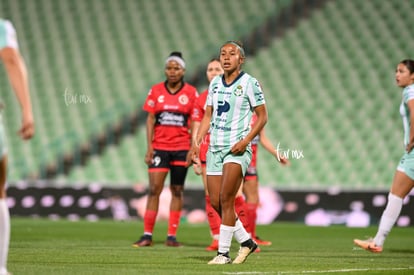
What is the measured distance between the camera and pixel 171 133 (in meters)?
11.0

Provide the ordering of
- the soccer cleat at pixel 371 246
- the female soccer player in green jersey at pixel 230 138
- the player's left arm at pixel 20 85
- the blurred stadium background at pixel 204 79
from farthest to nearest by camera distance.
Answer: the blurred stadium background at pixel 204 79 < the soccer cleat at pixel 371 246 < the female soccer player in green jersey at pixel 230 138 < the player's left arm at pixel 20 85

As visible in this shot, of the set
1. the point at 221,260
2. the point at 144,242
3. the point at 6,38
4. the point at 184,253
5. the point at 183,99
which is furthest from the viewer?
the point at 183,99

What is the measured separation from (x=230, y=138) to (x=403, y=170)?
2483 mm

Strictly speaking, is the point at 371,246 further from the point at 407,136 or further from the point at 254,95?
the point at 254,95

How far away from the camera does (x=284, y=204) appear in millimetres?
16766

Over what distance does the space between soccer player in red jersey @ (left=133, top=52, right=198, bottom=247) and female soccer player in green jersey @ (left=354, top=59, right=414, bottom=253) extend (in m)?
2.35

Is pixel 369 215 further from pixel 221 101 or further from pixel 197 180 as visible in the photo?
pixel 221 101

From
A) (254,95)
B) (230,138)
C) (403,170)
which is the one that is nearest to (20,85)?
(230,138)

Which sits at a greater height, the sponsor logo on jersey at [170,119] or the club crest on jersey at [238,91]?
the club crest on jersey at [238,91]

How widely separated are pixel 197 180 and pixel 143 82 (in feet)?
12.4

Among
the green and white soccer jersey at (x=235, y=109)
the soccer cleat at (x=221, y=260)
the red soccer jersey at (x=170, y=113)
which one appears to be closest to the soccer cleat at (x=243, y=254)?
the soccer cleat at (x=221, y=260)

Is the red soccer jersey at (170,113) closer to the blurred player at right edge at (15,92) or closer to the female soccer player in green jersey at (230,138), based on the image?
the female soccer player in green jersey at (230,138)

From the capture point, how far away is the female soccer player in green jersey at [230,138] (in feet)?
26.5

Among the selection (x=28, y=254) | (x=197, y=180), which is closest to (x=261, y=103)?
(x=28, y=254)
